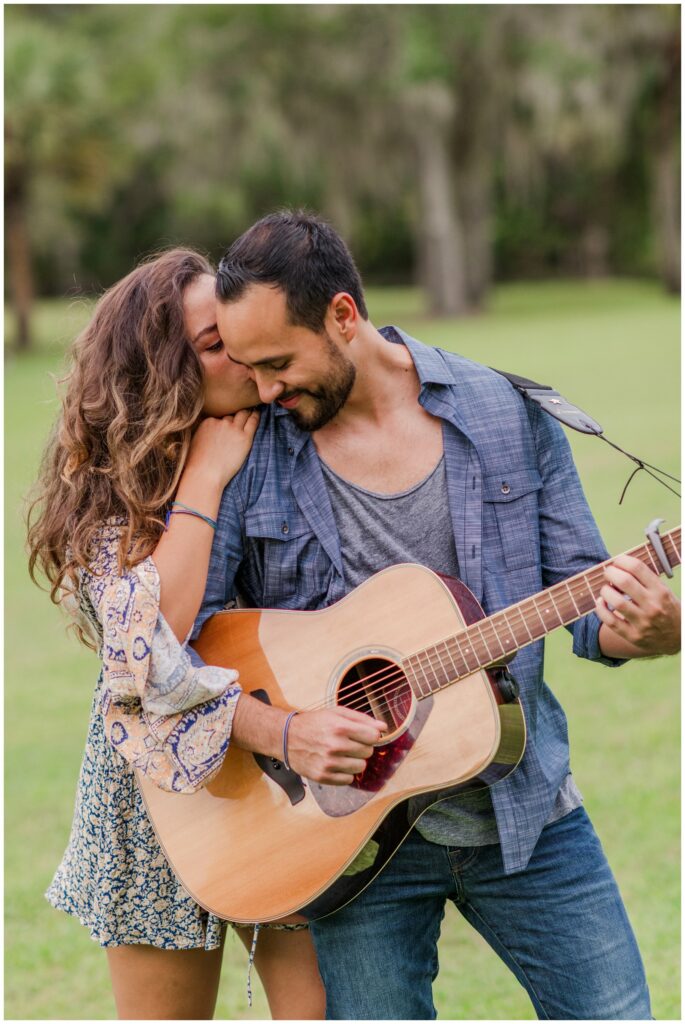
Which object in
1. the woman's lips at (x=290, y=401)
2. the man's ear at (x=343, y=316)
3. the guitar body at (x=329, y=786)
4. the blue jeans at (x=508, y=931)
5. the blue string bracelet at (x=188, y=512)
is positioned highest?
the man's ear at (x=343, y=316)

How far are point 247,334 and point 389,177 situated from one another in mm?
29967

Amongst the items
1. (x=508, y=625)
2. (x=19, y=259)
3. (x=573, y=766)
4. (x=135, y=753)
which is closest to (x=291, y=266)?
(x=508, y=625)

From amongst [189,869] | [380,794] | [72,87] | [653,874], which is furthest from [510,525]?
[72,87]

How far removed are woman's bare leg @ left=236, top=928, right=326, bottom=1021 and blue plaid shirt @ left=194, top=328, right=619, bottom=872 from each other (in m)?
0.81

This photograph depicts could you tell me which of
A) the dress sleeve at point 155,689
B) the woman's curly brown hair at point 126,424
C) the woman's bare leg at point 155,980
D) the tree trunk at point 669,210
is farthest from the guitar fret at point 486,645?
the tree trunk at point 669,210

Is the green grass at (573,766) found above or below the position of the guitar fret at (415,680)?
below

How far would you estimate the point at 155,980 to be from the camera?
3.07 m

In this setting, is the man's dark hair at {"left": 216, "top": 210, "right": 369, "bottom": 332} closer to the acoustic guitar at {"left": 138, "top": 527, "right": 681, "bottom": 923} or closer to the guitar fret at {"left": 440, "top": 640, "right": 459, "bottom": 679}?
the acoustic guitar at {"left": 138, "top": 527, "right": 681, "bottom": 923}

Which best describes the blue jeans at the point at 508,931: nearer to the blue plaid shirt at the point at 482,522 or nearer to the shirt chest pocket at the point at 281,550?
the blue plaid shirt at the point at 482,522

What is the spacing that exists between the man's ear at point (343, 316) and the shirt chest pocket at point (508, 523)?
Result: 1.60 ft

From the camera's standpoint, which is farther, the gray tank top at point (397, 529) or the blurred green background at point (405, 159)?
the blurred green background at point (405, 159)

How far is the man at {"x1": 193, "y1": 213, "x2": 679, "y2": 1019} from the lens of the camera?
2.74 meters

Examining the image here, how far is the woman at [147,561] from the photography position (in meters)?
2.76

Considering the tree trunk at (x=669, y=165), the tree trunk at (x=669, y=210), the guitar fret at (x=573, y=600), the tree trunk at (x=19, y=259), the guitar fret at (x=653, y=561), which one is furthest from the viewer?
the tree trunk at (x=669, y=210)
